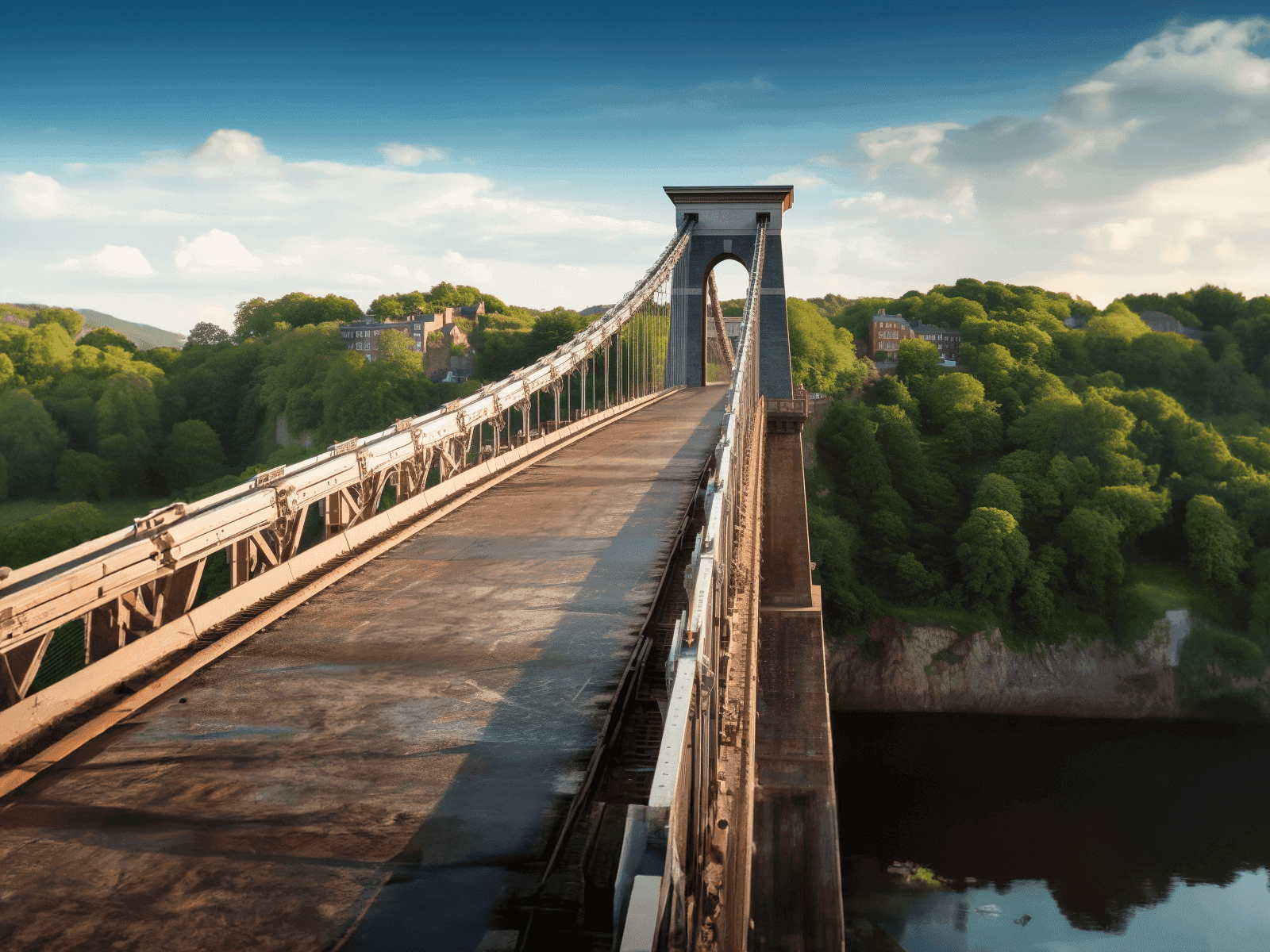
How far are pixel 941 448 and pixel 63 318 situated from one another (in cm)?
8038

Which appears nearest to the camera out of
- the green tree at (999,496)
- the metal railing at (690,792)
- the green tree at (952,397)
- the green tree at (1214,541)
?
the metal railing at (690,792)

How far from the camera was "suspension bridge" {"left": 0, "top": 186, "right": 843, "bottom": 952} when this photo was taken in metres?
3.68

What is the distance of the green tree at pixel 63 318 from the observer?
301 ft

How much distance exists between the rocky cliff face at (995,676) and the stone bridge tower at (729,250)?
1694 centimetres

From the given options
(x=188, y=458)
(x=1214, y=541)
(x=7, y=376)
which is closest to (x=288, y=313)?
(x=7, y=376)

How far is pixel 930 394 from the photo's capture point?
219 ft

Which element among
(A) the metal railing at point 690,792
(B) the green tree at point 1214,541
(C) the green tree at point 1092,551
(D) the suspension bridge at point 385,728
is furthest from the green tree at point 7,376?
(A) the metal railing at point 690,792

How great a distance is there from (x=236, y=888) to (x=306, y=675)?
2.35 m

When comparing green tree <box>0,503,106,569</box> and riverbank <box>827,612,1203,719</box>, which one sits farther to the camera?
riverbank <box>827,612,1203,719</box>

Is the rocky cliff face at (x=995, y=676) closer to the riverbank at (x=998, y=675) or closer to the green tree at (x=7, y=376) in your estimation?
the riverbank at (x=998, y=675)

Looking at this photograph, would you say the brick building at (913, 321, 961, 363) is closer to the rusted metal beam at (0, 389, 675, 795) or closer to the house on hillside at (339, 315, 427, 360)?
the house on hillside at (339, 315, 427, 360)

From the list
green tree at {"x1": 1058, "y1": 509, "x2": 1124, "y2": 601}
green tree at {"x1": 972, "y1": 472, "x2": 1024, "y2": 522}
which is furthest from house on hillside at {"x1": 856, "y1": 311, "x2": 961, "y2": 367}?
green tree at {"x1": 1058, "y1": 509, "x2": 1124, "y2": 601}

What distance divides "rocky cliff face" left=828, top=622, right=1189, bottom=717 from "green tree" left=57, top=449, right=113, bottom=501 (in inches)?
1755

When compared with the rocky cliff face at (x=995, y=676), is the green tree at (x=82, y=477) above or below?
above
